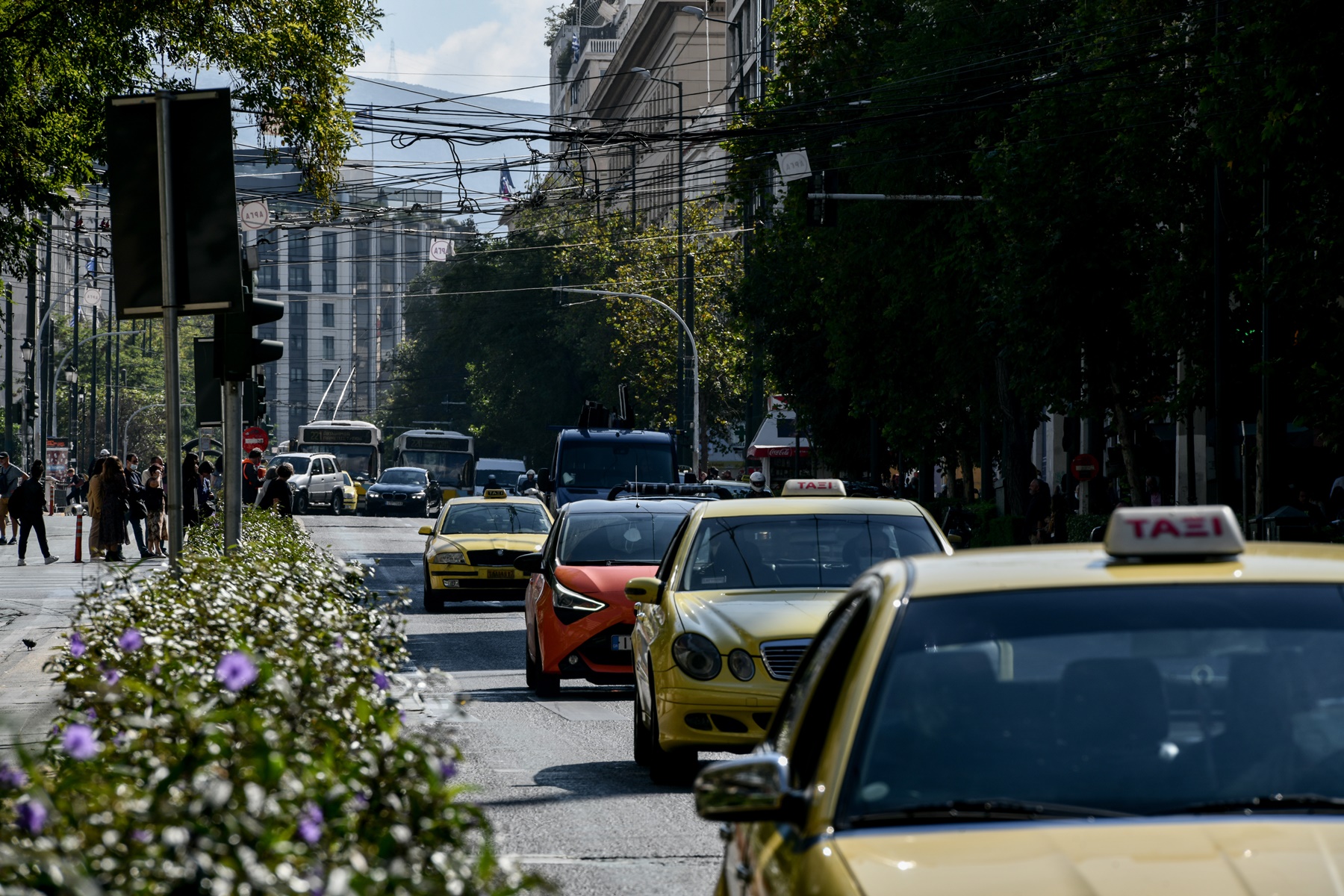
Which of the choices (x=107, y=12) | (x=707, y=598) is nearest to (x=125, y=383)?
(x=107, y=12)

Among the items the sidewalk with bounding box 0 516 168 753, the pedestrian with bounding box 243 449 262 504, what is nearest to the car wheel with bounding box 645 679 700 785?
the sidewalk with bounding box 0 516 168 753

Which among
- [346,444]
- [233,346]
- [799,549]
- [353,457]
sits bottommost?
[353,457]

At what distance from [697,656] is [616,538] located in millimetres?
6650

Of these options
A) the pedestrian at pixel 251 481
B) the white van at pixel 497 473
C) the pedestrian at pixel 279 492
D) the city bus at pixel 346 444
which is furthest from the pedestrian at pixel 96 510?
the city bus at pixel 346 444

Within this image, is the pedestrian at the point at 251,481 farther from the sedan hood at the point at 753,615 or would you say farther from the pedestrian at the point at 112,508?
the sedan hood at the point at 753,615

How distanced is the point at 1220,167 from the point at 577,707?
611 inches

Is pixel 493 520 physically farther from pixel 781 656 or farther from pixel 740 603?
pixel 781 656

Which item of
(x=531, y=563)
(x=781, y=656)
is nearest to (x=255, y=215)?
(x=531, y=563)

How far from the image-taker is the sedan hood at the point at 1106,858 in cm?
321

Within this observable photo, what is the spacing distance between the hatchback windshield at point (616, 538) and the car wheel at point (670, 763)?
5845mm

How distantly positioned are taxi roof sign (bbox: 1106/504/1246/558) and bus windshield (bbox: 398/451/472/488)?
72.1 m

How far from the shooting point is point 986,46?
3231 cm

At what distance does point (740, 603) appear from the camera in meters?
10.4

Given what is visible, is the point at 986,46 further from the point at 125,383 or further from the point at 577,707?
the point at 125,383
